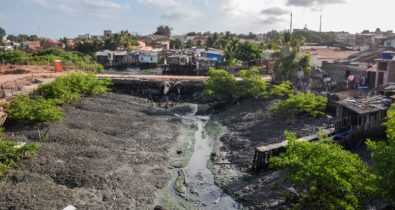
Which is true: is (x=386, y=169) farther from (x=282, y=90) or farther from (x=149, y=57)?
(x=149, y=57)

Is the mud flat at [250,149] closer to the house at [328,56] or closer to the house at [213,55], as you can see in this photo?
the house at [328,56]

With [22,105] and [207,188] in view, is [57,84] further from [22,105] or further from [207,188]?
[207,188]

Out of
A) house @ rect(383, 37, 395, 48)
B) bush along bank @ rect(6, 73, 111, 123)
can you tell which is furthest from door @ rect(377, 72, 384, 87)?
bush along bank @ rect(6, 73, 111, 123)

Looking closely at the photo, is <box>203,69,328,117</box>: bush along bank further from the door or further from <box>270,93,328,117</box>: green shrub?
the door

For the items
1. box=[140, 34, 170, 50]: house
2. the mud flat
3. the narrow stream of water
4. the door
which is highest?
box=[140, 34, 170, 50]: house

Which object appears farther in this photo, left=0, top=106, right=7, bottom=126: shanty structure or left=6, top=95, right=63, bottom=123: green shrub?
left=6, top=95, right=63, bottom=123: green shrub

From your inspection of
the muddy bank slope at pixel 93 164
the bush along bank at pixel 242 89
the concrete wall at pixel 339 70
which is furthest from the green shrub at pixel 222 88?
the concrete wall at pixel 339 70

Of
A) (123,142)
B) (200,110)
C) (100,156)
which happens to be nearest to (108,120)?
(123,142)
